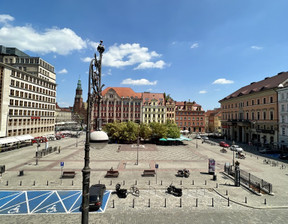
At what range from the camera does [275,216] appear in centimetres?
1188

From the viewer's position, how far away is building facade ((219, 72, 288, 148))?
4328 cm

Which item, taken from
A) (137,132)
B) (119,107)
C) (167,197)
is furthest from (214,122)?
(167,197)

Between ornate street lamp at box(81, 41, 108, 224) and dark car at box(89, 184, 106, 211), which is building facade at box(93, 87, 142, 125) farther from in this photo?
ornate street lamp at box(81, 41, 108, 224)

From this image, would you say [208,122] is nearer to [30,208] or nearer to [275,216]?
[275,216]

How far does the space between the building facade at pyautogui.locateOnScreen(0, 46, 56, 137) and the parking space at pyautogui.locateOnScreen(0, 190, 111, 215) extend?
3487 cm

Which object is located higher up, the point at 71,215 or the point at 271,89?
the point at 271,89

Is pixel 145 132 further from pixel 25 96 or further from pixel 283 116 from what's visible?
pixel 25 96

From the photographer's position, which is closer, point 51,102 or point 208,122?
point 51,102

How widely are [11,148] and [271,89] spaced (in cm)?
6849

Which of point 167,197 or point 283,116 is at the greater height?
point 283,116

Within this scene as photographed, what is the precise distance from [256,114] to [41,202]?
58.4m

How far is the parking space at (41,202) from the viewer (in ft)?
40.7

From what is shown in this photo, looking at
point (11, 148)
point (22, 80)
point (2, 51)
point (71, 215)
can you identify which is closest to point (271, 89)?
point (71, 215)

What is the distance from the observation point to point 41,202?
13469 mm
